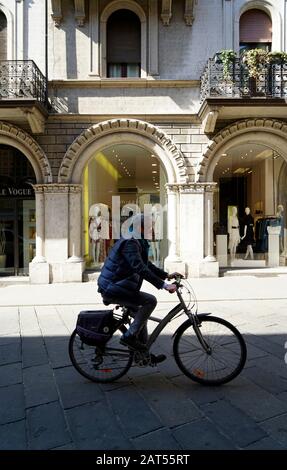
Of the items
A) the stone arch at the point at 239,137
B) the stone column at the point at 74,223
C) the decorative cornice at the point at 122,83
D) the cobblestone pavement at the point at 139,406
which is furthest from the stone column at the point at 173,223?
the cobblestone pavement at the point at 139,406

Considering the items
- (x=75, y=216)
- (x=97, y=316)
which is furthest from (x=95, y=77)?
(x=97, y=316)

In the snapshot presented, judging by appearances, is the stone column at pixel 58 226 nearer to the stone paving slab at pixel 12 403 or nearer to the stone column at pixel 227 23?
the stone column at pixel 227 23

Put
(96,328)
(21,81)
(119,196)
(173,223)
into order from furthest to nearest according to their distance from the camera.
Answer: (119,196), (173,223), (21,81), (96,328)

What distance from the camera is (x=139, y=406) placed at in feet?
11.6

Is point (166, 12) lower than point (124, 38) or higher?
higher

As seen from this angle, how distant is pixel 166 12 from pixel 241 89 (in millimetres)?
3508

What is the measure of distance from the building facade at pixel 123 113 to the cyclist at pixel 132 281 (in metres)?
8.14

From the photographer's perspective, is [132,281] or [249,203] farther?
[249,203]

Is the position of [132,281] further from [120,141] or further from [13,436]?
[120,141]

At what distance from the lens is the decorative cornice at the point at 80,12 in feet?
39.3

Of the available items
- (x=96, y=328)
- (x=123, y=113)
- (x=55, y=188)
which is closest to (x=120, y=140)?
(x=123, y=113)

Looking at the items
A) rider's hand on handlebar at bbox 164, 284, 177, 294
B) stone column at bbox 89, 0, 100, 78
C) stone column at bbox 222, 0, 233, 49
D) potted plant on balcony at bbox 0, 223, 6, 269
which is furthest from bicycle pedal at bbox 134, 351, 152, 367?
stone column at bbox 222, 0, 233, 49

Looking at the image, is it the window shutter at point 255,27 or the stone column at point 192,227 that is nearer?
the stone column at point 192,227

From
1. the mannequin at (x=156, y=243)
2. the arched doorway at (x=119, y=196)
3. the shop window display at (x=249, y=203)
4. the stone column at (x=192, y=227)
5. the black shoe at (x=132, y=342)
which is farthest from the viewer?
the shop window display at (x=249, y=203)
